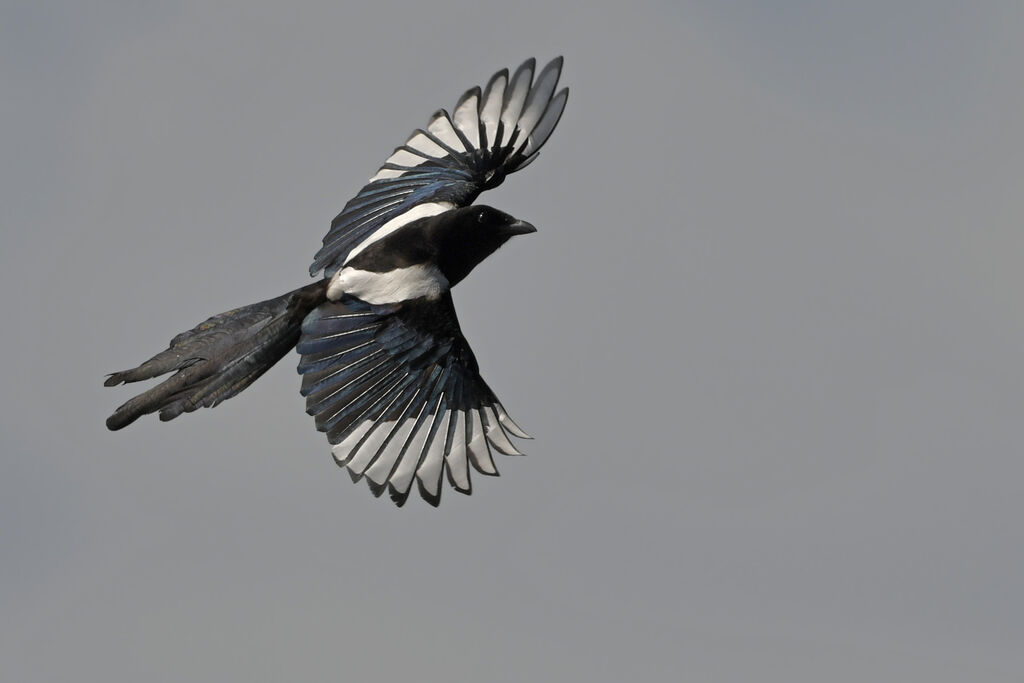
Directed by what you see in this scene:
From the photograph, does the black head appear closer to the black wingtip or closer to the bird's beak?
the bird's beak

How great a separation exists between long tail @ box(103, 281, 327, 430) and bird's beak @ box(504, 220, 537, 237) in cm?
102

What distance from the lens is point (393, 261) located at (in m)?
8.20

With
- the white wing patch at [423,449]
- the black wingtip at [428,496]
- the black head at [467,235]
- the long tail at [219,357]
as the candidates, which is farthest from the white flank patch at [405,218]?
the black wingtip at [428,496]

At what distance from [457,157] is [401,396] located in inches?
72.0

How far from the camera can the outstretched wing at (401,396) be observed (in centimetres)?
787

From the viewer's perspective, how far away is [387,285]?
26.7 feet

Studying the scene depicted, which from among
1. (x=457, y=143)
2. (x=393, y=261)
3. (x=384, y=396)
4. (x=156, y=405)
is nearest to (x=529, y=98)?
(x=457, y=143)

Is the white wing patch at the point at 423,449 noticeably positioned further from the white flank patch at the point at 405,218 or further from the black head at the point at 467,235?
the white flank patch at the point at 405,218

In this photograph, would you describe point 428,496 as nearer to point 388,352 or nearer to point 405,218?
point 388,352

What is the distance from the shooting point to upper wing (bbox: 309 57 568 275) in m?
8.77

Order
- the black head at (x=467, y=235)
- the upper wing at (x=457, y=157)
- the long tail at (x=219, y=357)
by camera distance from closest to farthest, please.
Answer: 1. the long tail at (x=219, y=357)
2. the black head at (x=467, y=235)
3. the upper wing at (x=457, y=157)

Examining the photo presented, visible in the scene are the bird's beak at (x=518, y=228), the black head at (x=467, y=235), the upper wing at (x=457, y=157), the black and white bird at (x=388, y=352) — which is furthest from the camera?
the upper wing at (x=457, y=157)

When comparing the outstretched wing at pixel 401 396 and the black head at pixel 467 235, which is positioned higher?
the black head at pixel 467 235

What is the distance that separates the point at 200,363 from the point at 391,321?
96 cm
